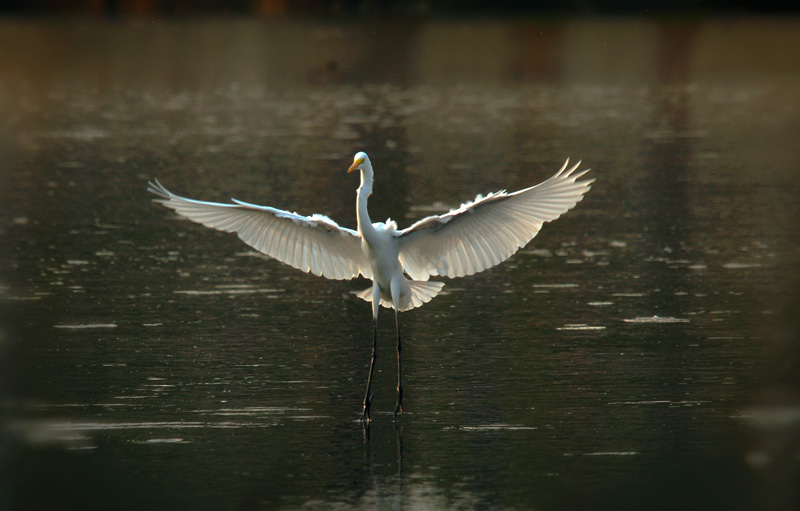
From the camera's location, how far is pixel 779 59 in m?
49.5

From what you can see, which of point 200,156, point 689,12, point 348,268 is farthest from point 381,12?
point 348,268

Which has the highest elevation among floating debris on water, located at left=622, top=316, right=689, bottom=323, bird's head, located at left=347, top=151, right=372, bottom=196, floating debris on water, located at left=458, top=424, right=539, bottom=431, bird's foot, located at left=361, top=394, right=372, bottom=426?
bird's head, located at left=347, top=151, right=372, bottom=196

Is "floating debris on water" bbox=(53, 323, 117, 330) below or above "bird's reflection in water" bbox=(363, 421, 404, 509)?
above

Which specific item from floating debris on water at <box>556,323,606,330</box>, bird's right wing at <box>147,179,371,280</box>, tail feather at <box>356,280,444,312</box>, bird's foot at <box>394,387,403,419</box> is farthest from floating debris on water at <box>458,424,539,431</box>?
floating debris on water at <box>556,323,606,330</box>

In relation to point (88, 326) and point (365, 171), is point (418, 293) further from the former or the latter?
point (88, 326)

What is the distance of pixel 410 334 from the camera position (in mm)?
11562

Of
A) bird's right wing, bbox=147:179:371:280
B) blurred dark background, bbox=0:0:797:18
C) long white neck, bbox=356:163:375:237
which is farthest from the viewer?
blurred dark background, bbox=0:0:797:18

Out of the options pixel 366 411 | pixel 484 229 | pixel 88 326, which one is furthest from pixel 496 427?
pixel 88 326

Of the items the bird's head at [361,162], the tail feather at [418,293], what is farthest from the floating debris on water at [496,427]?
the bird's head at [361,162]

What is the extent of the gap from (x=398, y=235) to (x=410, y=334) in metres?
1.85

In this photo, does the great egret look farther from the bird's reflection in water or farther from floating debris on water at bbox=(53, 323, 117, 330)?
floating debris on water at bbox=(53, 323, 117, 330)

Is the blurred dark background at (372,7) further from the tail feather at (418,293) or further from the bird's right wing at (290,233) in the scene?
the tail feather at (418,293)

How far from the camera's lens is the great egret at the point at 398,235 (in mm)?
9750

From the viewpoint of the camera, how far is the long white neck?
964 cm
